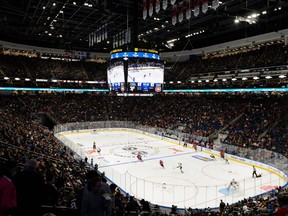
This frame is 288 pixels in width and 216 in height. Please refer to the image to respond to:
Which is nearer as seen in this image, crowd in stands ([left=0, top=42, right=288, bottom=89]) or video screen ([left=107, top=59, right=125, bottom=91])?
video screen ([left=107, top=59, right=125, bottom=91])

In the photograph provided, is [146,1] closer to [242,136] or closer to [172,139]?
[242,136]

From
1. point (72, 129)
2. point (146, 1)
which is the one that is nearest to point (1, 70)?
point (72, 129)

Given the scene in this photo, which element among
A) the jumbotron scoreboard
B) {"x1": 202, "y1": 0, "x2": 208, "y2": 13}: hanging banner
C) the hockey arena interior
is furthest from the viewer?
the jumbotron scoreboard

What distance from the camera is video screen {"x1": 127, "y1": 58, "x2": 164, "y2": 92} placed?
1956 cm

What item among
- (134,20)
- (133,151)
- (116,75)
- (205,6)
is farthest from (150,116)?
(205,6)


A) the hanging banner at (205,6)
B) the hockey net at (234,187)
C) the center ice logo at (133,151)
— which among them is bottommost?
the center ice logo at (133,151)

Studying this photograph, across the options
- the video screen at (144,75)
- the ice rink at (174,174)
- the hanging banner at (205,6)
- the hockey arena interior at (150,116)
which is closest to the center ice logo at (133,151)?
the ice rink at (174,174)

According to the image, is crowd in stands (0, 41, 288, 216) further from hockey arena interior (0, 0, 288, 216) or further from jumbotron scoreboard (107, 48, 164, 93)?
jumbotron scoreboard (107, 48, 164, 93)

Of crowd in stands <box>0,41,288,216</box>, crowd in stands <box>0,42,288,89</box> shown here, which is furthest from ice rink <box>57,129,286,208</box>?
crowd in stands <box>0,42,288,89</box>

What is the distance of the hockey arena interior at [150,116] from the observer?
27.8 feet

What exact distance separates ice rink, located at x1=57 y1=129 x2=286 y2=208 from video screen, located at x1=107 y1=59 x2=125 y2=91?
652 centimetres

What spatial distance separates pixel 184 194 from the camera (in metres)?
14.8

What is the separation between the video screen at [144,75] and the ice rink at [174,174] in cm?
652

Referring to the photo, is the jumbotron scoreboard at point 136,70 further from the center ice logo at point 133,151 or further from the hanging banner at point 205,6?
the hanging banner at point 205,6
